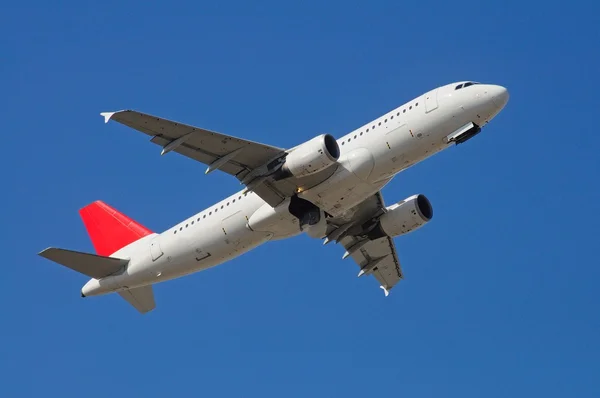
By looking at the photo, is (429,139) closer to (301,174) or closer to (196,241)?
(301,174)

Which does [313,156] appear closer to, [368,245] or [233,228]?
[233,228]

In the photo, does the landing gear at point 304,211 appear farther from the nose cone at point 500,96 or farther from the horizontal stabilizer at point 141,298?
the horizontal stabilizer at point 141,298

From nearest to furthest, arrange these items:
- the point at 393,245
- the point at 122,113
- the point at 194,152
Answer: the point at 122,113 < the point at 194,152 < the point at 393,245

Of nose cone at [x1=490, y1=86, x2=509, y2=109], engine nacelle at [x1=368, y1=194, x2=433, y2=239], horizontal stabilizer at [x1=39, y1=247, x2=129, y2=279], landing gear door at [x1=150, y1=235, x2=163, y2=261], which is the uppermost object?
horizontal stabilizer at [x1=39, y1=247, x2=129, y2=279]

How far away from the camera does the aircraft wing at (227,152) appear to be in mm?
47781

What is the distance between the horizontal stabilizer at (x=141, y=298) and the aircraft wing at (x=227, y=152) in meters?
9.88

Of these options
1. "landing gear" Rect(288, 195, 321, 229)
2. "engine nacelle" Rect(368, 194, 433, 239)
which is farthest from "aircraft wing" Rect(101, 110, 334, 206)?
"engine nacelle" Rect(368, 194, 433, 239)

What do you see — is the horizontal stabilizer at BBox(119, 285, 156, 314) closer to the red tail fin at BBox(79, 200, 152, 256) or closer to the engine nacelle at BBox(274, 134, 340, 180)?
the red tail fin at BBox(79, 200, 152, 256)

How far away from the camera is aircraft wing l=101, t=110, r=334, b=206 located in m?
47.8

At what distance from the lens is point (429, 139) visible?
48812 mm

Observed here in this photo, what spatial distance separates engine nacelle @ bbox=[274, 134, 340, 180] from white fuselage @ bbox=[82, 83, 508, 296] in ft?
4.12

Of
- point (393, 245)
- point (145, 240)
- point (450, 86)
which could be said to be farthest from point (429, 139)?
point (145, 240)

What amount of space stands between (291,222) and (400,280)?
11.1 meters

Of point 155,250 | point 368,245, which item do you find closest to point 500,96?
point 368,245
